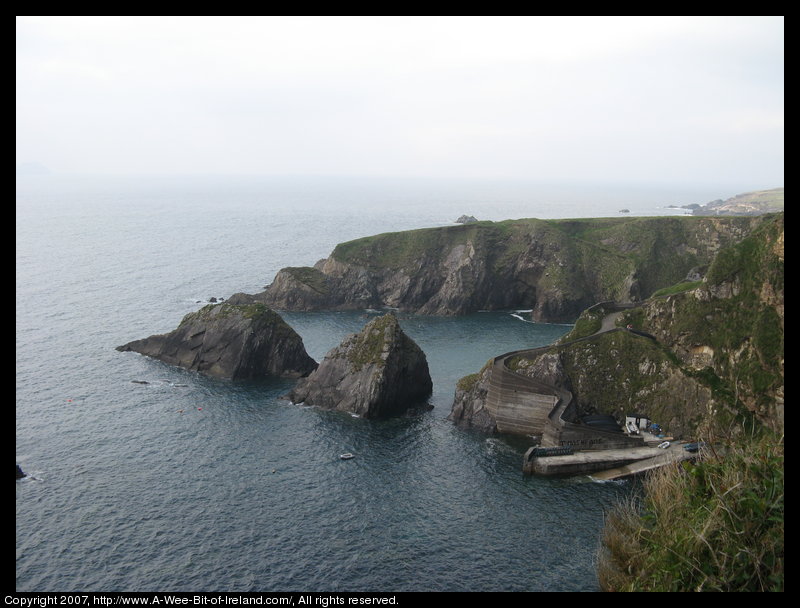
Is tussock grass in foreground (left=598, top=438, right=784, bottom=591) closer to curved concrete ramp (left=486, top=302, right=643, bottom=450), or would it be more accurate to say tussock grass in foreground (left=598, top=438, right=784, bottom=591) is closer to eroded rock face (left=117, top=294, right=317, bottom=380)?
curved concrete ramp (left=486, top=302, right=643, bottom=450)

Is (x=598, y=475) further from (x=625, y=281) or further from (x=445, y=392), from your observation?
(x=625, y=281)

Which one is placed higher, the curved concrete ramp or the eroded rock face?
the eroded rock face

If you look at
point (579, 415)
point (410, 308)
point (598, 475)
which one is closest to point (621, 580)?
point (598, 475)

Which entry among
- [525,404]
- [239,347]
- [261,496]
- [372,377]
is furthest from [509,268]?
[261,496]

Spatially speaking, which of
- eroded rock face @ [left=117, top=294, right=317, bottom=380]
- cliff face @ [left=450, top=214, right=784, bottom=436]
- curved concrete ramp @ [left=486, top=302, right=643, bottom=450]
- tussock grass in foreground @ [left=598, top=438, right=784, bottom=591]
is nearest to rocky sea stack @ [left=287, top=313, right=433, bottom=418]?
cliff face @ [left=450, top=214, right=784, bottom=436]

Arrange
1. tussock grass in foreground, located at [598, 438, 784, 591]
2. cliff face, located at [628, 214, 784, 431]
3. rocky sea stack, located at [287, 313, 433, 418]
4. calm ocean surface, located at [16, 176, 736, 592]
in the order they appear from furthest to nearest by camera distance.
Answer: rocky sea stack, located at [287, 313, 433, 418] → cliff face, located at [628, 214, 784, 431] → calm ocean surface, located at [16, 176, 736, 592] → tussock grass in foreground, located at [598, 438, 784, 591]

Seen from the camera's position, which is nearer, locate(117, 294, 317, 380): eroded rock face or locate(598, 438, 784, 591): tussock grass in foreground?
locate(598, 438, 784, 591): tussock grass in foreground

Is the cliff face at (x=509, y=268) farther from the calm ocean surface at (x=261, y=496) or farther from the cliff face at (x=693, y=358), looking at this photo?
the cliff face at (x=693, y=358)
